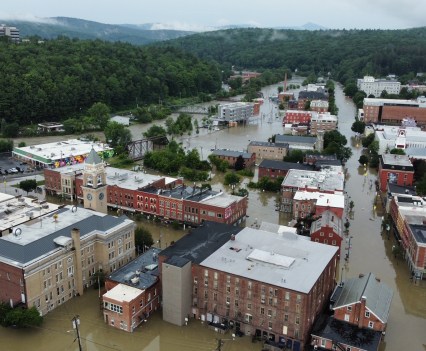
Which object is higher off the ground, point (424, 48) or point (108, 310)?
point (424, 48)

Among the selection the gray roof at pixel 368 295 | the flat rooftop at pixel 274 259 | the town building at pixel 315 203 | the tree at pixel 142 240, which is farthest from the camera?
the town building at pixel 315 203

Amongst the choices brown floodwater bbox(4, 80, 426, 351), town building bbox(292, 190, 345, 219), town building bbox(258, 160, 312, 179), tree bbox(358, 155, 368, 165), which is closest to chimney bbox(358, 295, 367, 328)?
brown floodwater bbox(4, 80, 426, 351)

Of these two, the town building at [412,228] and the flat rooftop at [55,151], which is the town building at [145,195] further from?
the town building at [412,228]

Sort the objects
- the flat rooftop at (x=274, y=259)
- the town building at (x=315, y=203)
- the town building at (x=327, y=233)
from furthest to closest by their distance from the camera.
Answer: the town building at (x=315, y=203)
the town building at (x=327, y=233)
the flat rooftop at (x=274, y=259)

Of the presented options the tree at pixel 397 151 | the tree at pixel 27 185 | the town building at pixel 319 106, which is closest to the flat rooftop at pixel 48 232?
the tree at pixel 27 185

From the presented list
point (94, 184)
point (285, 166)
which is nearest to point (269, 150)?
point (285, 166)

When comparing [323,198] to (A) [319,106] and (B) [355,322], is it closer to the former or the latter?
(B) [355,322]

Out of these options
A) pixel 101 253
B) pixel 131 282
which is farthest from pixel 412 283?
pixel 101 253

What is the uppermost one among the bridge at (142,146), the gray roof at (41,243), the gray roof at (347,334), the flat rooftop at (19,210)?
the gray roof at (41,243)

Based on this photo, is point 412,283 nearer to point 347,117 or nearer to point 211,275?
point 211,275
